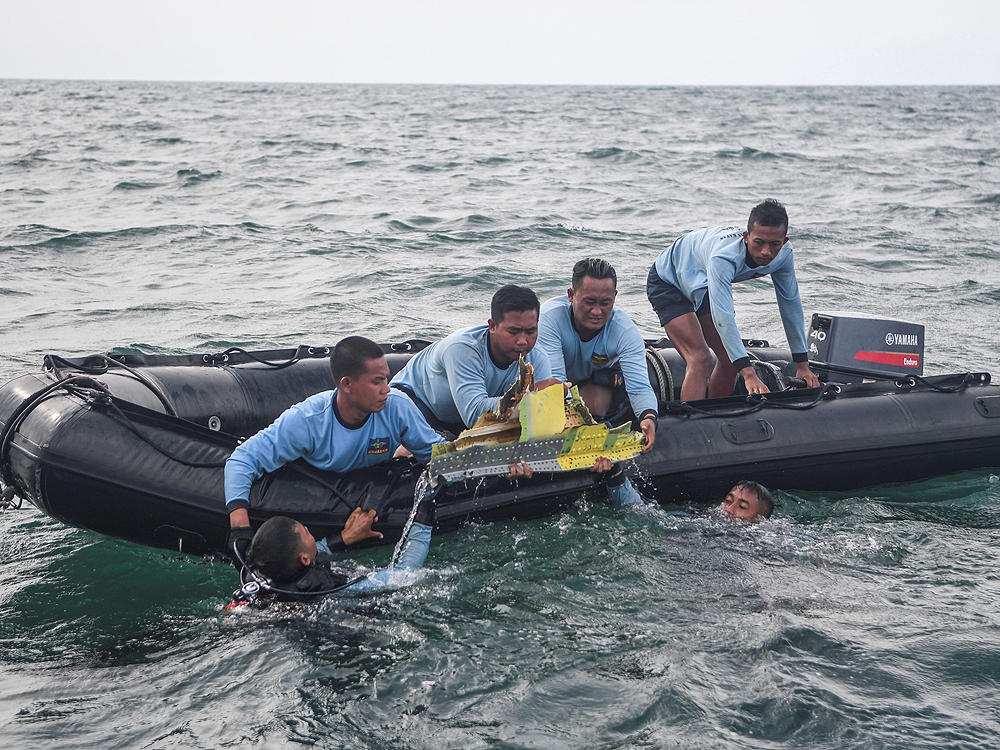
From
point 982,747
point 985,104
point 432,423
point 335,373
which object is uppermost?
point 985,104

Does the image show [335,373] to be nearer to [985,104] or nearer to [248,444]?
[248,444]

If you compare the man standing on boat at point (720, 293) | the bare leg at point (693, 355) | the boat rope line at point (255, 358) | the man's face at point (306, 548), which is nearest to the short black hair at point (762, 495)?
the man standing on boat at point (720, 293)

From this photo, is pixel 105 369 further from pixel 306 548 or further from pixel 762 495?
pixel 762 495

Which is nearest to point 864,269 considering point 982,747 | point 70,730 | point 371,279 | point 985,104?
point 371,279

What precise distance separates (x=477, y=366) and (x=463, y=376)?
0.32 feet

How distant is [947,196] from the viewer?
1897 cm

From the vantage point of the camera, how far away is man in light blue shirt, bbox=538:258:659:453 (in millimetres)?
5074

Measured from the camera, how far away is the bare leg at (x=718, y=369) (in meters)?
6.41

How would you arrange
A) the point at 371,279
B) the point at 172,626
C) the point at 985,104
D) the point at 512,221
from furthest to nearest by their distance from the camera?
the point at 985,104 < the point at 512,221 < the point at 371,279 < the point at 172,626

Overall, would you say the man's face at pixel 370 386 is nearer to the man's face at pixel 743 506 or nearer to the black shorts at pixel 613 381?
the black shorts at pixel 613 381

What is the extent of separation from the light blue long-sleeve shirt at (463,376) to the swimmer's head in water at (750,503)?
1.23m

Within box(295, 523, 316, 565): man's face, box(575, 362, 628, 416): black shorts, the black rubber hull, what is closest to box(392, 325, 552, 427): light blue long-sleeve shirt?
the black rubber hull

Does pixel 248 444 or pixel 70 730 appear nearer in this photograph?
pixel 70 730

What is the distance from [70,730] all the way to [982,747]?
332 centimetres
